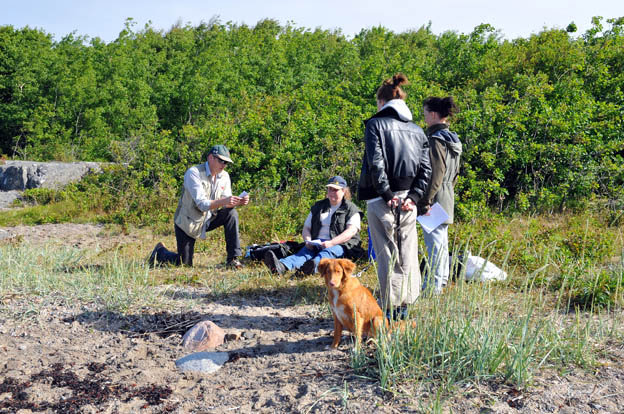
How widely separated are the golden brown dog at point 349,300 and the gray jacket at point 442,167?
40.2 inches

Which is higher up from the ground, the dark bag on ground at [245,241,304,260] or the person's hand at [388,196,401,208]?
the person's hand at [388,196,401,208]

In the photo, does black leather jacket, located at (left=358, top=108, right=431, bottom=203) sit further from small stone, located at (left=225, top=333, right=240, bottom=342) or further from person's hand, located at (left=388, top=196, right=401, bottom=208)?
small stone, located at (left=225, top=333, right=240, bottom=342)

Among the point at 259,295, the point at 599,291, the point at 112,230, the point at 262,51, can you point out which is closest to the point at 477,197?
the point at 599,291

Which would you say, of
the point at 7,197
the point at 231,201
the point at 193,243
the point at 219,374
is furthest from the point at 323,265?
the point at 7,197

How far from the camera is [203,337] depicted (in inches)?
157

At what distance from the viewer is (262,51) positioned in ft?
59.5

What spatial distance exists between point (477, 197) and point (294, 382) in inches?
246

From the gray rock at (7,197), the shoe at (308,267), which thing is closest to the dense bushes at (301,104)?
the gray rock at (7,197)

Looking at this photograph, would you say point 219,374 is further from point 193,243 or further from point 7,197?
point 7,197

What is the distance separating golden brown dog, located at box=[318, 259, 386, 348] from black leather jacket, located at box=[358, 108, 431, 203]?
623 millimetres

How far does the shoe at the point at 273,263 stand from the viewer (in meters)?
5.69

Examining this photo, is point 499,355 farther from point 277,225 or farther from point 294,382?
point 277,225

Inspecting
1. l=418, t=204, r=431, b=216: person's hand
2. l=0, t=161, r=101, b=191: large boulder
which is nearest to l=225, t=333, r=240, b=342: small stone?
l=418, t=204, r=431, b=216: person's hand

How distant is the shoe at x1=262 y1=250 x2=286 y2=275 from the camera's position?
569cm
